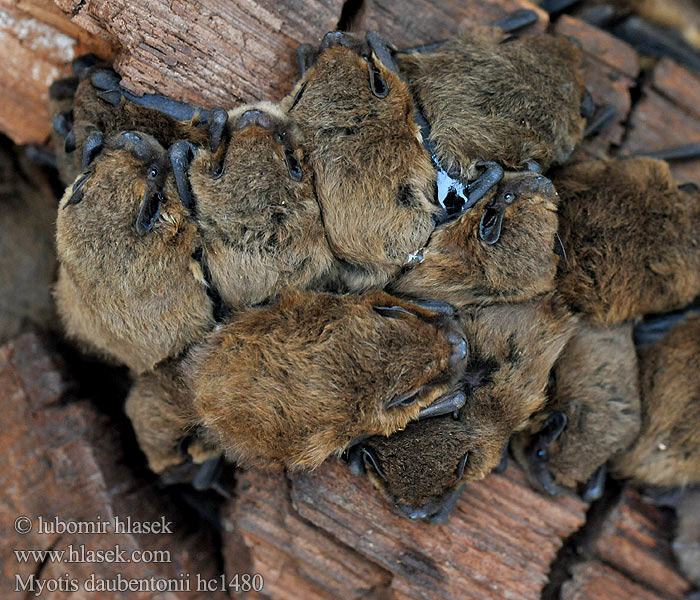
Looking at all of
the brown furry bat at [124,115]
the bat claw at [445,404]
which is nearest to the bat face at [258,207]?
the brown furry bat at [124,115]

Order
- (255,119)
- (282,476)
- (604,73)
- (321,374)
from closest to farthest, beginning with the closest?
1. (321,374)
2. (255,119)
3. (282,476)
4. (604,73)

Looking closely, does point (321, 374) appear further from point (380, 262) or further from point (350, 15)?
point (350, 15)

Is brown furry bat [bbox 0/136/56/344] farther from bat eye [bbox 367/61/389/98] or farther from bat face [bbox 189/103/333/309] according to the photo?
bat eye [bbox 367/61/389/98]

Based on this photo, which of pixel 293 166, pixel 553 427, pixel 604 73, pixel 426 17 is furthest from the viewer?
pixel 604 73

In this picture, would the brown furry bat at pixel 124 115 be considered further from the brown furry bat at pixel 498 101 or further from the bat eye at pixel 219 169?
the brown furry bat at pixel 498 101

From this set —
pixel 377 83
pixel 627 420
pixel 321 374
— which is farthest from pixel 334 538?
pixel 377 83

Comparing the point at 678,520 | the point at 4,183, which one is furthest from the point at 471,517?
the point at 4,183
